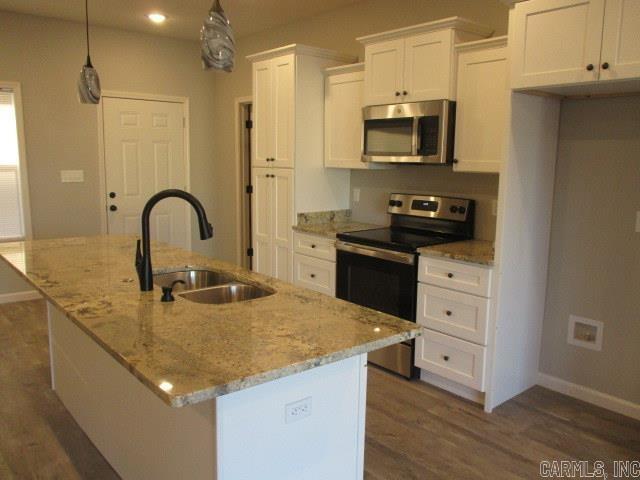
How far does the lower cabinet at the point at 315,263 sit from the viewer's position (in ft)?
12.9

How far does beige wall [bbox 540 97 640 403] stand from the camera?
291 cm

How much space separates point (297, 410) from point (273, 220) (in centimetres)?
290

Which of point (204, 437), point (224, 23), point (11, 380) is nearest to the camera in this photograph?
point (204, 437)

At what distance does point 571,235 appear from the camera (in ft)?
10.4

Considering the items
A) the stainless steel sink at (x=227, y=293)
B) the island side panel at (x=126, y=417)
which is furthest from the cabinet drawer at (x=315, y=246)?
the island side panel at (x=126, y=417)

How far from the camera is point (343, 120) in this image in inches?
162

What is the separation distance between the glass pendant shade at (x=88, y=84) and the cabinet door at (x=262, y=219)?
4.89 feet

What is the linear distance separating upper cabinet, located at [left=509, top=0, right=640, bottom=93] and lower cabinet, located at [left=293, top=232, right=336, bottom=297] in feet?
5.79

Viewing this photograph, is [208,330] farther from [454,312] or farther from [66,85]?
[66,85]

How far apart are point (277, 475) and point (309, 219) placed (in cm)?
286

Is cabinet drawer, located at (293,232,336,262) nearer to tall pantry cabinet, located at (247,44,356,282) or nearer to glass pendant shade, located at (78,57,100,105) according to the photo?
tall pantry cabinet, located at (247,44,356,282)

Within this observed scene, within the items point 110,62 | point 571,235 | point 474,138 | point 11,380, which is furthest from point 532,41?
point 110,62

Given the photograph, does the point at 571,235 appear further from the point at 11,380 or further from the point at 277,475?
the point at 11,380

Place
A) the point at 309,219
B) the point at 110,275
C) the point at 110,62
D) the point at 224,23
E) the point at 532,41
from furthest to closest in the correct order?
the point at 110,62 < the point at 309,219 < the point at 532,41 < the point at 110,275 < the point at 224,23
